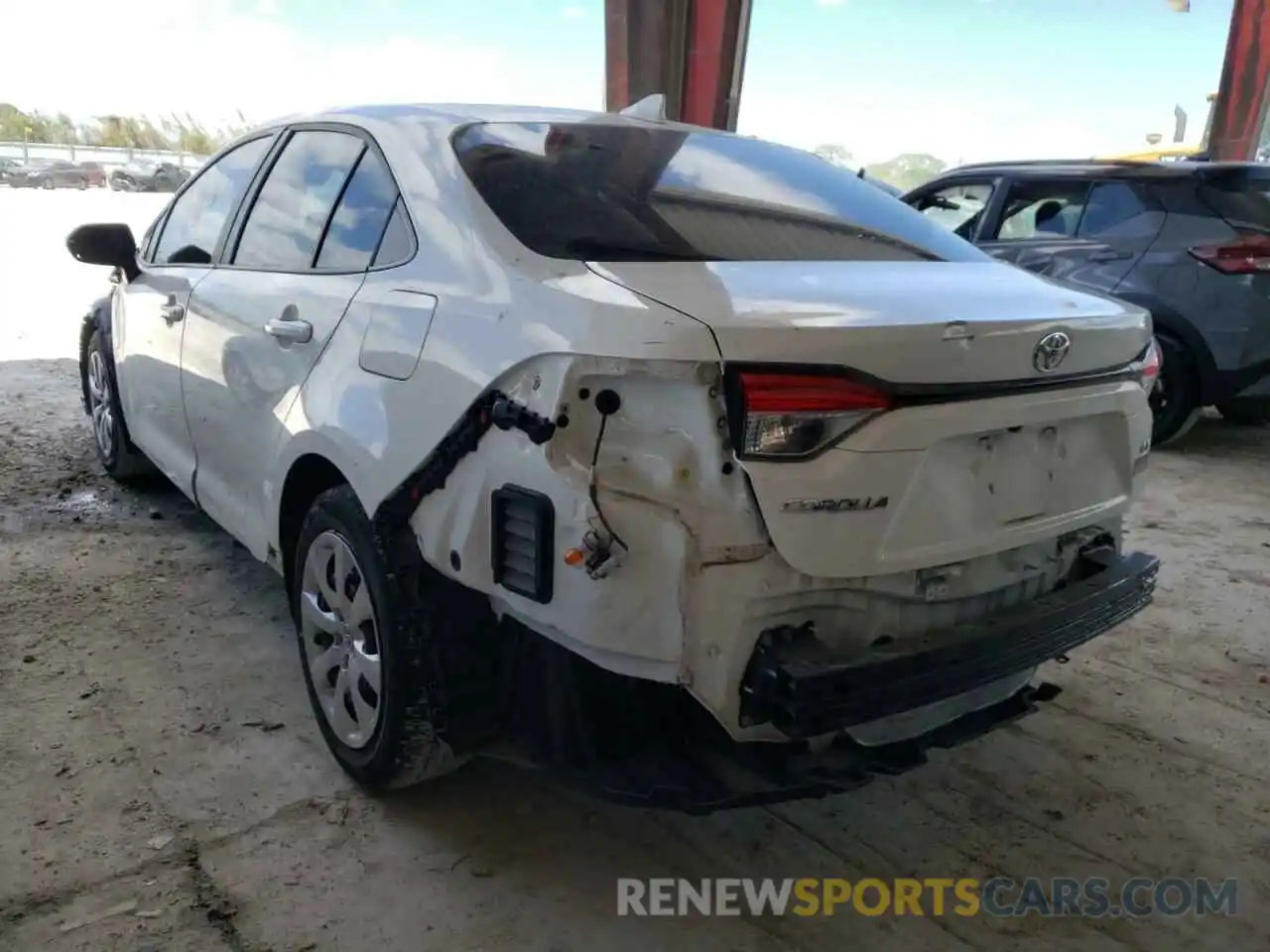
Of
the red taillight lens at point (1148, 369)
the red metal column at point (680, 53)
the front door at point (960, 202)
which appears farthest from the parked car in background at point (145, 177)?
the red taillight lens at point (1148, 369)

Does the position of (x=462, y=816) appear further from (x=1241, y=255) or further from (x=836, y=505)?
(x=1241, y=255)

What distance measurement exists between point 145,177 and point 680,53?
12585mm

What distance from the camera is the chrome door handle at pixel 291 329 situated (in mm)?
2535

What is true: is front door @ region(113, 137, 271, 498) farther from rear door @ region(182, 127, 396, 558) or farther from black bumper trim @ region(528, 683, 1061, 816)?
black bumper trim @ region(528, 683, 1061, 816)

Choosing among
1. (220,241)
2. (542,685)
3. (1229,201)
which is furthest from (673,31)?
(542,685)

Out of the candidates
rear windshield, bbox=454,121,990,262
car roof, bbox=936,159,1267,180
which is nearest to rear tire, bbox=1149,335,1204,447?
car roof, bbox=936,159,1267,180

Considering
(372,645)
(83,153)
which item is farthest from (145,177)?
(372,645)

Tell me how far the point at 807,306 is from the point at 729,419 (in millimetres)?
298

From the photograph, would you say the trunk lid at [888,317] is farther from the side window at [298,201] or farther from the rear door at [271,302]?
the side window at [298,201]

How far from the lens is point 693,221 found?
7.53 feet

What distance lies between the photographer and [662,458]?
5.72 feet

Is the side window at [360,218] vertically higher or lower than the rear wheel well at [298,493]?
higher

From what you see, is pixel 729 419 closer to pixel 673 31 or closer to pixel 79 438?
pixel 79 438

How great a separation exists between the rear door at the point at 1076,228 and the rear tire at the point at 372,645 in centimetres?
508
